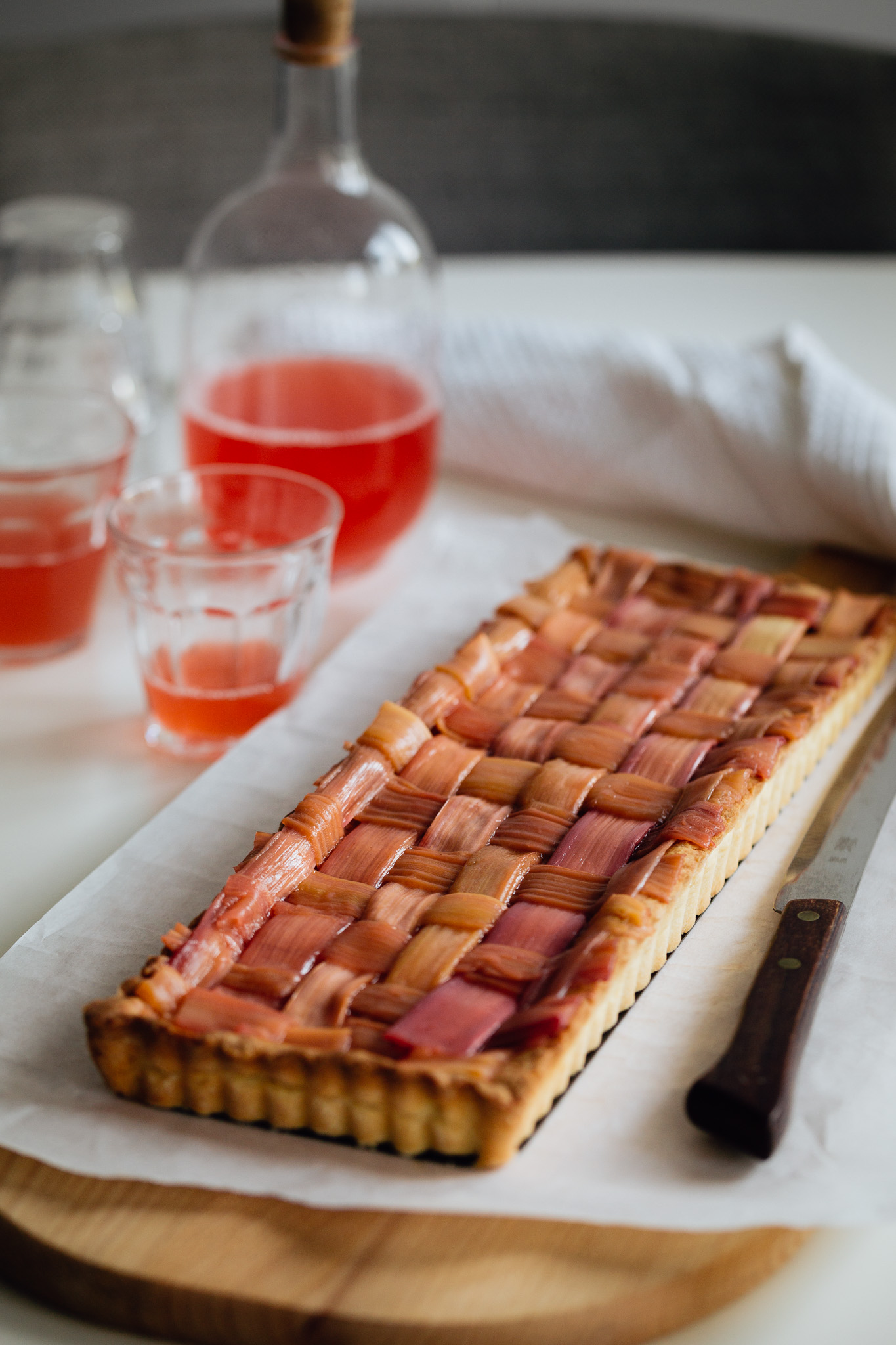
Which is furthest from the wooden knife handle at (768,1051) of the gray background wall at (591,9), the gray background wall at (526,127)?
the gray background wall at (591,9)

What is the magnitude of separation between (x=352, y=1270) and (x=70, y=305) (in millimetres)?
965

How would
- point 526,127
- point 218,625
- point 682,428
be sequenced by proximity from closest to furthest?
point 218,625
point 682,428
point 526,127

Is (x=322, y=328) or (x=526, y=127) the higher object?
(x=322, y=328)

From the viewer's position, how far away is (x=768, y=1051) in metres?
0.63

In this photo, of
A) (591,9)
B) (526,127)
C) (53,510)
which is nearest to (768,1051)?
(53,510)

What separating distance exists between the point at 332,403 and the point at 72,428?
0.69 ft

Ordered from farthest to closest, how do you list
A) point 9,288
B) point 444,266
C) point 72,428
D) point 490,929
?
point 444,266 → point 9,288 → point 72,428 → point 490,929

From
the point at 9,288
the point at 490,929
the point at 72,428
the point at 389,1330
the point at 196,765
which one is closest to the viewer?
the point at 389,1330

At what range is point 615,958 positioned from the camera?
0.66 m

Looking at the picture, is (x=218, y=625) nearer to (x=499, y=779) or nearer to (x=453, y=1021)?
(x=499, y=779)

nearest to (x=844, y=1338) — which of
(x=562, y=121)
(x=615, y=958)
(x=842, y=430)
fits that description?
(x=615, y=958)

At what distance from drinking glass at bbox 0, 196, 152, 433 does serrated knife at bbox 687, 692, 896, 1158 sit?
73 centimetres

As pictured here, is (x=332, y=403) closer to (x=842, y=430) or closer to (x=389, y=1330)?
(x=842, y=430)

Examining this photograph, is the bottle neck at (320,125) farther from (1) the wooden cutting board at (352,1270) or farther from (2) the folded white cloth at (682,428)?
(1) the wooden cutting board at (352,1270)
